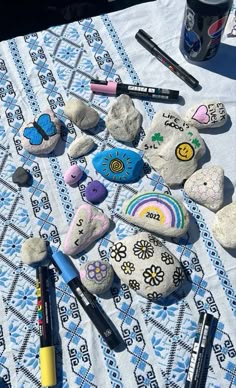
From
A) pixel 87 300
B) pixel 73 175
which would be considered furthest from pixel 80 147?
pixel 87 300

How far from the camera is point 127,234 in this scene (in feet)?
2.25

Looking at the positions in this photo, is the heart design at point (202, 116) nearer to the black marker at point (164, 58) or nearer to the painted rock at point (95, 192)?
the black marker at point (164, 58)

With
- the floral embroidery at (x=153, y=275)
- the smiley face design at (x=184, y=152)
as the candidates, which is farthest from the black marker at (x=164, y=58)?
the floral embroidery at (x=153, y=275)

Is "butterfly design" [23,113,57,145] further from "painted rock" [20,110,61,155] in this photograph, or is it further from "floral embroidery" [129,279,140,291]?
"floral embroidery" [129,279,140,291]

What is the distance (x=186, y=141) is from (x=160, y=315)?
0.92 ft

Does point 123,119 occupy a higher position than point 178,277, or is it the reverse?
point 123,119

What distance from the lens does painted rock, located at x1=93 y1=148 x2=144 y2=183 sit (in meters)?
0.71

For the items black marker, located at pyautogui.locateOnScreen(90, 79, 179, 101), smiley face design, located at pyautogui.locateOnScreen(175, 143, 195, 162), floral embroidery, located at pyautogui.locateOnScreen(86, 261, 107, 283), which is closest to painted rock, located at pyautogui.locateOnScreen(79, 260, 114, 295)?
floral embroidery, located at pyautogui.locateOnScreen(86, 261, 107, 283)

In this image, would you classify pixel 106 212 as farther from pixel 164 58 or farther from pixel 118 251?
pixel 164 58

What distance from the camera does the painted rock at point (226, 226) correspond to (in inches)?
25.3

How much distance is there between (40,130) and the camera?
74 cm

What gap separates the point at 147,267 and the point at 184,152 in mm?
204

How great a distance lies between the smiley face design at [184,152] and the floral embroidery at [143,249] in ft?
0.52

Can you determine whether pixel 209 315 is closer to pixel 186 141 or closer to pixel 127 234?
pixel 127 234
